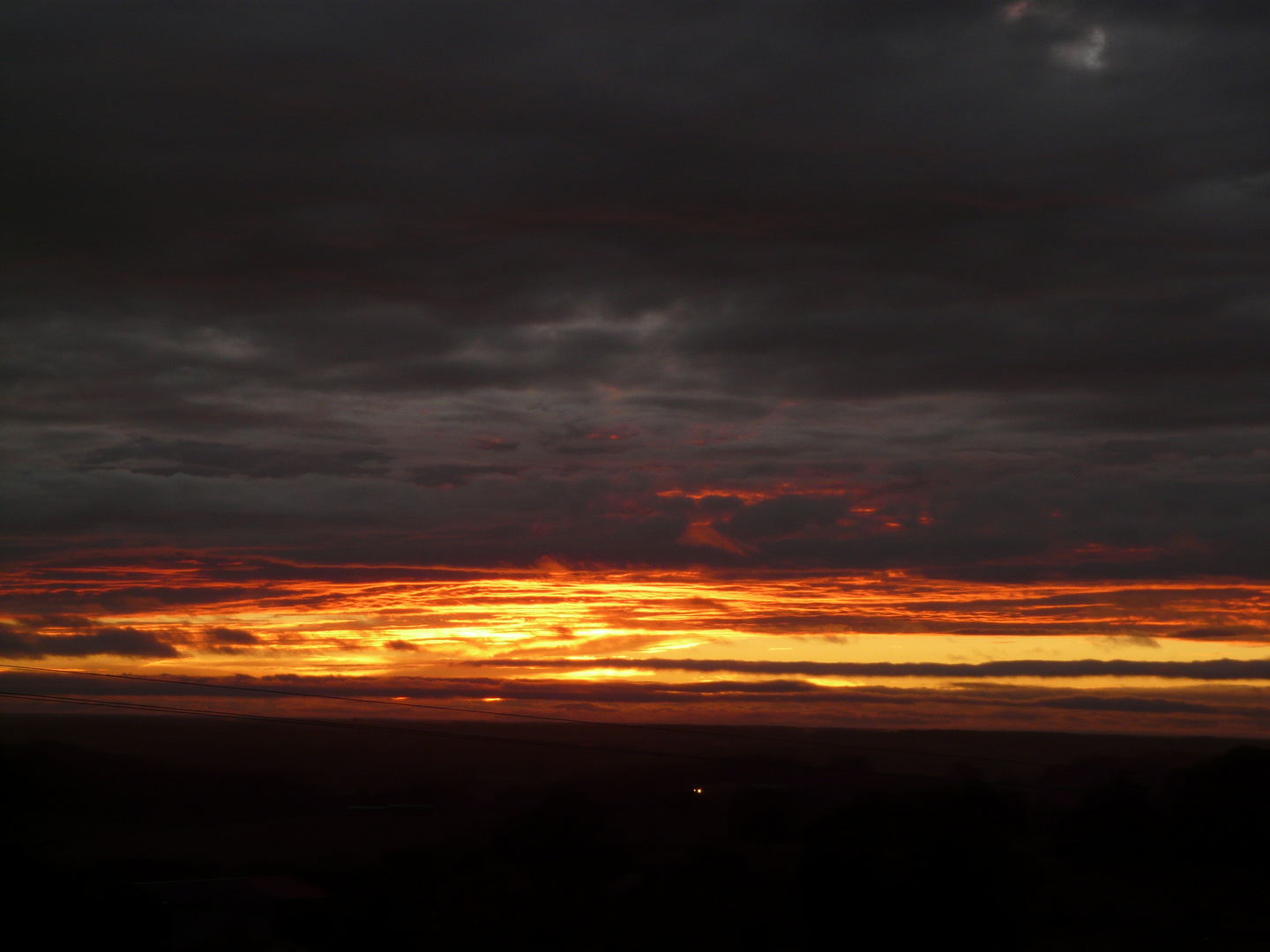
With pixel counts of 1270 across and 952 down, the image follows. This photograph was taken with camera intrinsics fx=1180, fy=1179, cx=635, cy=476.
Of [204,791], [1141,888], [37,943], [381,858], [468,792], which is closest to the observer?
[37,943]

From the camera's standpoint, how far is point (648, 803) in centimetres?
9569

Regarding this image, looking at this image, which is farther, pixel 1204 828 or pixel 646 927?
pixel 1204 828

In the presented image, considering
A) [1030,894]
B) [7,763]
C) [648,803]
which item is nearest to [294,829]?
[648,803]

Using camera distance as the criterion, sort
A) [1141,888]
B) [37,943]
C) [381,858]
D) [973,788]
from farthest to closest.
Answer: [973,788] → [381,858] → [1141,888] → [37,943]

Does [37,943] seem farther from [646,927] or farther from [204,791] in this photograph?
[204,791]

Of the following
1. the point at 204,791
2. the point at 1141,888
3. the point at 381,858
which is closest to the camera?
the point at 1141,888

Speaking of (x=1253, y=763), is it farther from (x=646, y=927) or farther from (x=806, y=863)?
(x=646, y=927)

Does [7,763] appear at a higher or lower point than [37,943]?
higher

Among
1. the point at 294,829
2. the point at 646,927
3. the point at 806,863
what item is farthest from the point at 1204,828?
the point at 294,829

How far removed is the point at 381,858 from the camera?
225ft

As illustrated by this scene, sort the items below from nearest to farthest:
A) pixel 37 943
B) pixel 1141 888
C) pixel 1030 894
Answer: pixel 37 943 < pixel 1030 894 < pixel 1141 888

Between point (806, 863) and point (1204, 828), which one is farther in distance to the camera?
point (1204, 828)

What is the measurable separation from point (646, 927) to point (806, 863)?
28.5ft

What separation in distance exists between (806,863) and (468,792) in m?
52.7
